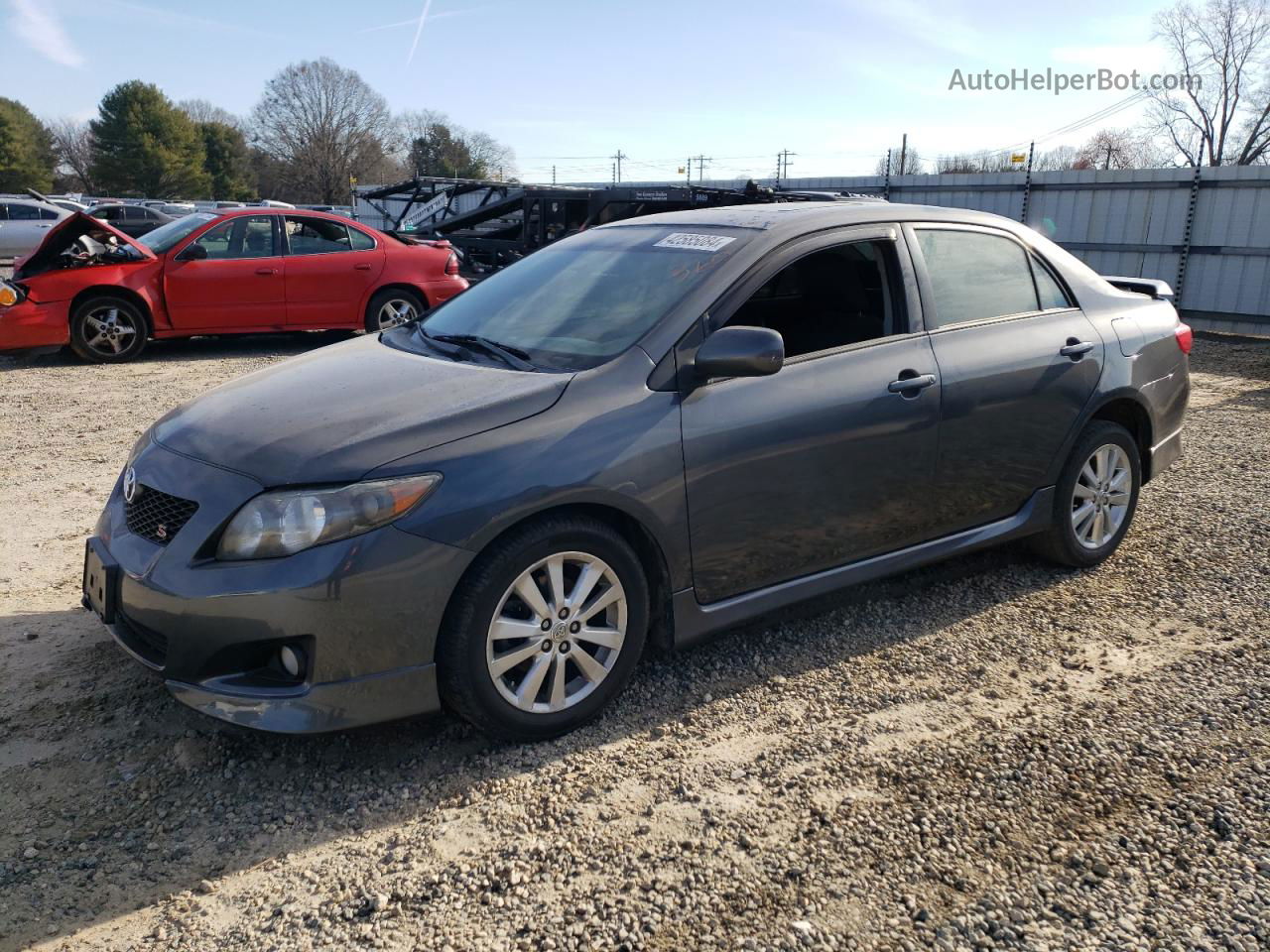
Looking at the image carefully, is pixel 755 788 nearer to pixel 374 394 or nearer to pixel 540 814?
pixel 540 814

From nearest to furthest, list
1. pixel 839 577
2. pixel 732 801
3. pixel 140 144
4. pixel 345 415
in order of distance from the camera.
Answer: pixel 732 801
pixel 345 415
pixel 839 577
pixel 140 144

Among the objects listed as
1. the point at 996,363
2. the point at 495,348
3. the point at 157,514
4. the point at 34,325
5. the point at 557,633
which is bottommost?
the point at 557,633

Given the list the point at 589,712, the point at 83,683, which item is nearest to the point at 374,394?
the point at 589,712

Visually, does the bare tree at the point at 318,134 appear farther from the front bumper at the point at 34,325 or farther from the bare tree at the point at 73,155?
the front bumper at the point at 34,325

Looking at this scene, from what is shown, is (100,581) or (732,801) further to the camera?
(100,581)

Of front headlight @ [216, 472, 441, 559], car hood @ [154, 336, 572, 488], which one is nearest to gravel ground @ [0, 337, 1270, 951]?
front headlight @ [216, 472, 441, 559]

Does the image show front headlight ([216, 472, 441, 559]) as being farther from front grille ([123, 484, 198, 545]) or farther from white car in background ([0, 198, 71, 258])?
white car in background ([0, 198, 71, 258])

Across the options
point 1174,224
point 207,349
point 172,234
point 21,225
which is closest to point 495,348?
point 172,234

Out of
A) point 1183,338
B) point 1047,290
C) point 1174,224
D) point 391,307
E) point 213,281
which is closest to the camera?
point 1047,290

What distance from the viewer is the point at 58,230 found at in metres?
9.41

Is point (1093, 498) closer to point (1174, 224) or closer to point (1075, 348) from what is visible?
point (1075, 348)

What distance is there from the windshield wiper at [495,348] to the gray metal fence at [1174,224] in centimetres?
1374

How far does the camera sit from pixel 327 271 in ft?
34.2

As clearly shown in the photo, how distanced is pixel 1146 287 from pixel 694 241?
9.59ft
